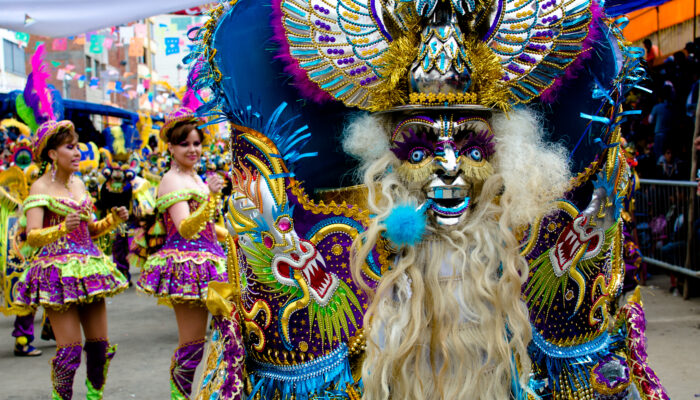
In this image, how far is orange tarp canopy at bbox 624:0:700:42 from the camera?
7.63 meters

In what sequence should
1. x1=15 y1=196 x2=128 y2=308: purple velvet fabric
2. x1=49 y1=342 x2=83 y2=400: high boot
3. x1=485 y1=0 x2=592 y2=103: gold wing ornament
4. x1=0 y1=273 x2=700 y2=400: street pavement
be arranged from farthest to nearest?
1. x1=0 y1=273 x2=700 y2=400: street pavement
2. x1=15 y1=196 x2=128 y2=308: purple velvet fabric
3. x1=49 y1=342 x2=83 y2=400: high boot
4. x1=485 y1=0 x2=592 y2=103: gold wing ornament

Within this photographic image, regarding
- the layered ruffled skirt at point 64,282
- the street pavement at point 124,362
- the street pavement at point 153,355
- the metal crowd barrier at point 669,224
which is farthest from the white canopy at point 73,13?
the metal crowd barrier at point 669,224

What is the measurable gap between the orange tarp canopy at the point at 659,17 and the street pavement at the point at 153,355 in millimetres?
3035

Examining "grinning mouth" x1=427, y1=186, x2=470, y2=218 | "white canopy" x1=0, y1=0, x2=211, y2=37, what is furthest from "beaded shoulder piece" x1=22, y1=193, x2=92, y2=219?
"grinning mouth" x1=427, y1=186, x2=470, y2=218

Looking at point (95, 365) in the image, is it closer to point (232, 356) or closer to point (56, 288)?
point (56, 288)

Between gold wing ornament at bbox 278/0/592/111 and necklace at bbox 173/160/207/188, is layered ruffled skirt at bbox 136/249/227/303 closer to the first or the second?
necklace at bbox 173/160/207/188

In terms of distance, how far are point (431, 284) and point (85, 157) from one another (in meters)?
7.37

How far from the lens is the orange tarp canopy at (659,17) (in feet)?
25.0

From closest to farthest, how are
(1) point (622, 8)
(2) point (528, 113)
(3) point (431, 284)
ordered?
Result: (3) point (431, 284) < (2) point (528, 113) < (1) point (622, 8)

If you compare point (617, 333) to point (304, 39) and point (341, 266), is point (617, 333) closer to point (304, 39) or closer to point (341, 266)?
point (341, 266)

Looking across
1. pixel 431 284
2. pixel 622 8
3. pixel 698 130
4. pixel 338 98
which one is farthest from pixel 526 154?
pixel 698 130

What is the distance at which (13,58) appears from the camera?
2041cm

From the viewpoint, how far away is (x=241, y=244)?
2311mm

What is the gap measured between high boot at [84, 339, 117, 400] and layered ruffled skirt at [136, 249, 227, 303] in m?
0.42
